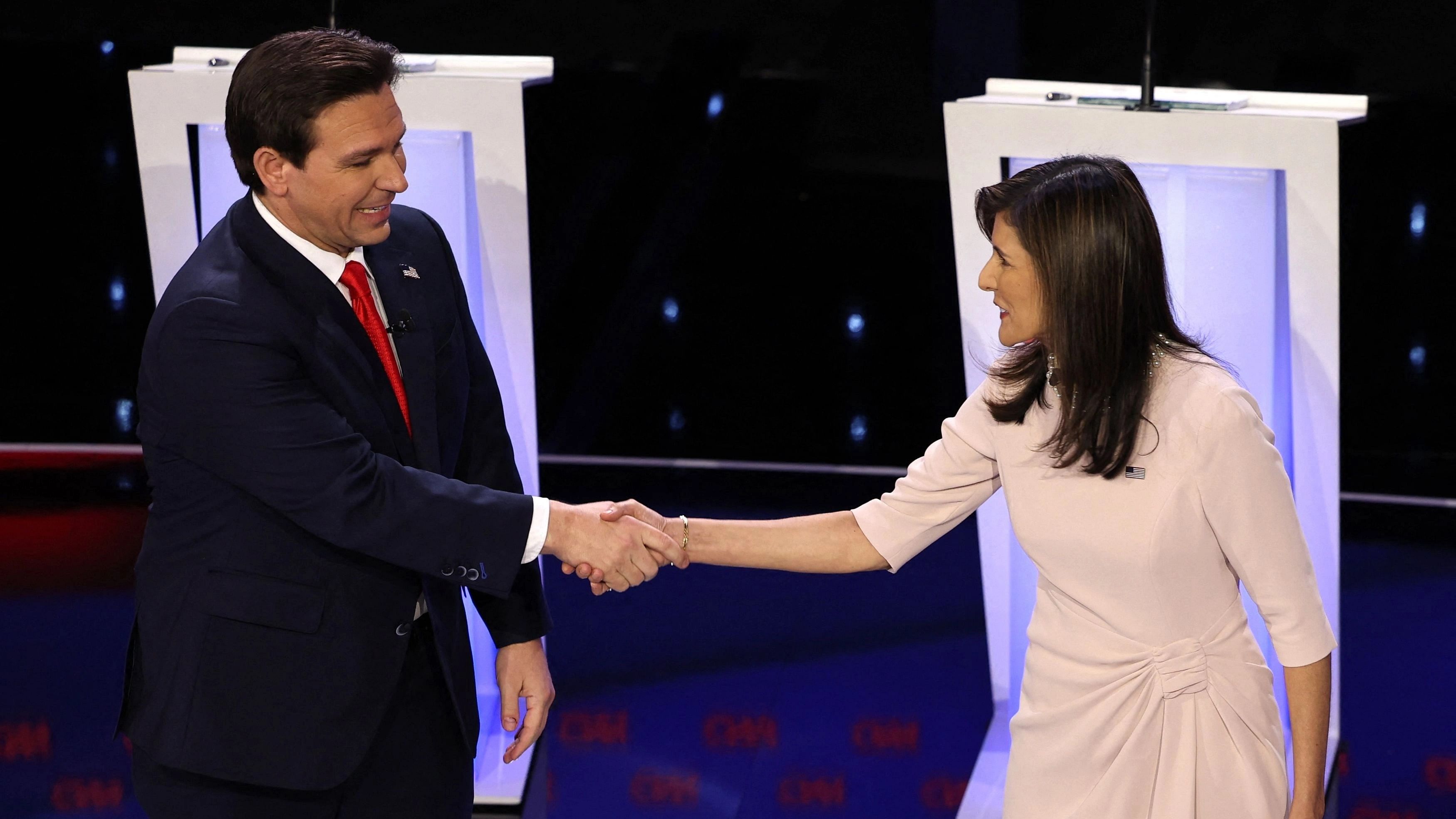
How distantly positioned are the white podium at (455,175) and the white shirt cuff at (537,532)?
0.66m

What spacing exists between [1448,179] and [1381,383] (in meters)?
0.66

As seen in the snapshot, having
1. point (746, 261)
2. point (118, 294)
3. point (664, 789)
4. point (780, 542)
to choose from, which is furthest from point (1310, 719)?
point (118, 294)

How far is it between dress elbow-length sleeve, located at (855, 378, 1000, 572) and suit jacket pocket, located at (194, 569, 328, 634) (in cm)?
77

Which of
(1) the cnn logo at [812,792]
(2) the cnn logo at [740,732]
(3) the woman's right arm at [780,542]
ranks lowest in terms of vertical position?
(1) the cnn logo at [812,792]

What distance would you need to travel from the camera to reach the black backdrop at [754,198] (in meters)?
4.79

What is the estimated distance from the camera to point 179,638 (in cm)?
191

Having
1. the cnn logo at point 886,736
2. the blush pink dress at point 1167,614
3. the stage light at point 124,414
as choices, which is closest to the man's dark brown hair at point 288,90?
the blush pink dress at point 1167,614

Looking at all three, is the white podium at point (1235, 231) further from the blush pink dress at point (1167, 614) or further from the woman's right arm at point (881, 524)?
the blush pink dress at point (1167, 614)

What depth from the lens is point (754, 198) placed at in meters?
5.22

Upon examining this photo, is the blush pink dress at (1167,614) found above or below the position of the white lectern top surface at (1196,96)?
below

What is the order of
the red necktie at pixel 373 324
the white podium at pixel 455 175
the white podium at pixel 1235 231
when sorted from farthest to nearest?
the white podium at pixel 455 175
the white podium at pixel 1235 231
the red necktie at pixel 373 324

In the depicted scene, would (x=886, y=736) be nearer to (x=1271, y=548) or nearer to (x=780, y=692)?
(x=780, y=692)

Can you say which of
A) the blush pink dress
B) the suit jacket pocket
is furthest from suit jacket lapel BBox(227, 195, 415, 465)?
the blush pink dress

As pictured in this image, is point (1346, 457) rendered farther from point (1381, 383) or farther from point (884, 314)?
point (884, 314)
